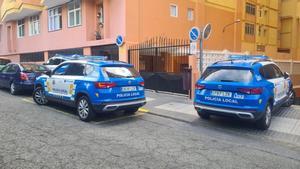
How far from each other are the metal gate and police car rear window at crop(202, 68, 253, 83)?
12.2ft

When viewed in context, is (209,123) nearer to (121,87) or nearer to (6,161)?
(121,87)

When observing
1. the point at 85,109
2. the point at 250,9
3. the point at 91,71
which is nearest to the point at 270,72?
the point at 91,71

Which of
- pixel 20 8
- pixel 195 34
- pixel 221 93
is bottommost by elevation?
pixel 221 93

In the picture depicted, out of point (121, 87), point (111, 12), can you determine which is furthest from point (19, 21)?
point (121, 87)

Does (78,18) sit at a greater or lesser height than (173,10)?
lesser

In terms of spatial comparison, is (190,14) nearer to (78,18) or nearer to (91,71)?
(78,18)

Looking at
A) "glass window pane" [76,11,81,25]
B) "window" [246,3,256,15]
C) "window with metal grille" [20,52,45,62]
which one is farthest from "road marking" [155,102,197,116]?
"window" [246,3,256,15]

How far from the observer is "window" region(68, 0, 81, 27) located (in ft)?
64.0

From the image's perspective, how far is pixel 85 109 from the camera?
7391mm

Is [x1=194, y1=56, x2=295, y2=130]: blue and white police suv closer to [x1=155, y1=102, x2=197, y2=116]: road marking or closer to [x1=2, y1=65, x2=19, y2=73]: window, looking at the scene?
[x1=155, y1=102, x2=197, y2=116]: road marking

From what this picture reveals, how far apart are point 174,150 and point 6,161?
302 centimetres

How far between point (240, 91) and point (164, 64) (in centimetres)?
858

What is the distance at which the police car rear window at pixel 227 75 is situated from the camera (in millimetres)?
6566

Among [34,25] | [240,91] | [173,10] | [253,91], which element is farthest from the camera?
[34,25]
